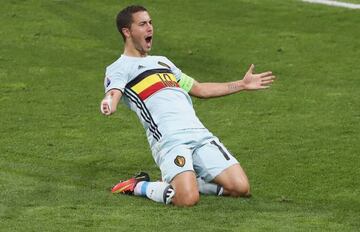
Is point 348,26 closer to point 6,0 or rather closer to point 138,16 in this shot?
point 6,0

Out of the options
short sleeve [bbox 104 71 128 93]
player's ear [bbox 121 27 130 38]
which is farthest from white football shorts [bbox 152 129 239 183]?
player's ear [bbox 121 27 130 38]

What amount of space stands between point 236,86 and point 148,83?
31.5 inches

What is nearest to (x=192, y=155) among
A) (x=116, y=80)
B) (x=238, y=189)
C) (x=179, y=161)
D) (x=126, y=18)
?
(x=179, y=161)

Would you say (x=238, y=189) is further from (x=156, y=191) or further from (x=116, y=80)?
(x=116, y=80)

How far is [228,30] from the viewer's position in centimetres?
1769

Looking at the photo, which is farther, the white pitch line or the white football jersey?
the white pitch line

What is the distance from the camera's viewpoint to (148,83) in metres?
10.1

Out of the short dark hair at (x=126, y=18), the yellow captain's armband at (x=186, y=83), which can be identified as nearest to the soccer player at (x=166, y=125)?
the short dark hair at (x=126, y=18)

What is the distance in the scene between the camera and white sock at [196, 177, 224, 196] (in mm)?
9883

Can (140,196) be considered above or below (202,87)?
below

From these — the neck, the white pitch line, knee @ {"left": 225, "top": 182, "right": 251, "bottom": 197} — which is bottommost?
knee @ {"left": 225, "top": 182, "right": 251, "bottom": 197}

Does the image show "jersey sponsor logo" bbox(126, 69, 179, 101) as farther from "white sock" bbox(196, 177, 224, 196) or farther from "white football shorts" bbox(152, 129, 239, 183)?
"white sock" bbox(196, 177, 224, 196)

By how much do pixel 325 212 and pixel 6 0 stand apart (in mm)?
11557

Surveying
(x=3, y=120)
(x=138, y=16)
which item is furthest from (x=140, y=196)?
(x=3, y=120)
